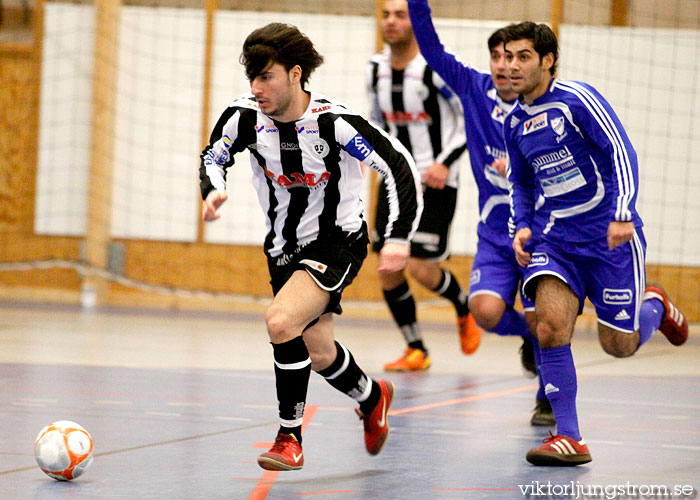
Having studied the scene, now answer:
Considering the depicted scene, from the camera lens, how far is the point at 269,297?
10.7 m

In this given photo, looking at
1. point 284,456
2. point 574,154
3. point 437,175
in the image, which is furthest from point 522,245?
point 437,175

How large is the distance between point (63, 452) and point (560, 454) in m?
1.73

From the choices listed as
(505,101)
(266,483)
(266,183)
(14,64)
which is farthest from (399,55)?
(14,64)

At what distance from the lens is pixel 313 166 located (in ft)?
13.0

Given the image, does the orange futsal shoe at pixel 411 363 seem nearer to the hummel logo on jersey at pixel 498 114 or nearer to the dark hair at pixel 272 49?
the hummel logo on jersey at pixel 498 114

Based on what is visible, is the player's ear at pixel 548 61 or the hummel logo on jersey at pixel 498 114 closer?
the player's ear at pixel 548 61

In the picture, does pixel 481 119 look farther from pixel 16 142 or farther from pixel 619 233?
pixel 16 142

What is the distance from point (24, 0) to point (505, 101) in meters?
7.19

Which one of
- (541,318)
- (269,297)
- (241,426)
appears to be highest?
(541,318)

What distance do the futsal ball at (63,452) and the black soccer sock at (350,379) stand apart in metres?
0.96

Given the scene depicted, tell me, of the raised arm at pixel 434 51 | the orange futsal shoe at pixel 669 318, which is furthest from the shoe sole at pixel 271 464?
the raised arm at pixel 434 51

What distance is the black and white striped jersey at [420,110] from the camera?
22.0 ft

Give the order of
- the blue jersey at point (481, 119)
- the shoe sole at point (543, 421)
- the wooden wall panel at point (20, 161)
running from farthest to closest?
the wooden wall panel at point (20, 161)
the blue jersey at point (481, 119)
the shoe sole at point (543, 421)

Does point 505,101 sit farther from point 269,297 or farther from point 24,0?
point 24,0
